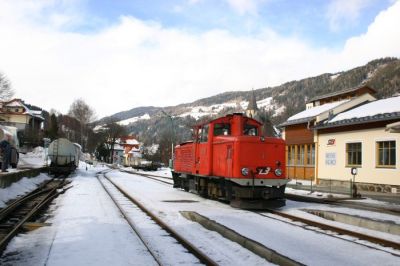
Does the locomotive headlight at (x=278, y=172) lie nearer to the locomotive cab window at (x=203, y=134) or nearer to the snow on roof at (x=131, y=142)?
the locomotive cab window at (x=203, y=134)

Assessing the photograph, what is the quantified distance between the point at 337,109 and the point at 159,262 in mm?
23131

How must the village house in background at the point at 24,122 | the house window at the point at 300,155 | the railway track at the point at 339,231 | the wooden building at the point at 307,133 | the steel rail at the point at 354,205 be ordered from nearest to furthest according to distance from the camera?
the railway track at the point at 339,231 → the steel rail at the point at 354,205 → the wooden building at the point at 307,133 → the house window at the point at 300,155 → the village house in background at the point at 24,122

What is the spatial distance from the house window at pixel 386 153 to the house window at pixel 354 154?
1.46 metres

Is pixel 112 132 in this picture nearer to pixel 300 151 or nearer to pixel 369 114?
pixel 300 151

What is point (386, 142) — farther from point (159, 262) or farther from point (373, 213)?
point (159, 262)

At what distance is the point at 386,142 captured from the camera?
71.4 feet

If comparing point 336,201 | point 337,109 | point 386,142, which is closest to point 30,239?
point 336,201

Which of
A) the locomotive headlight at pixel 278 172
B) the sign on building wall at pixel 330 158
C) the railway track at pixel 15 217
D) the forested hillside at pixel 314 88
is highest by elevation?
the forested hillside at pixel 314 88

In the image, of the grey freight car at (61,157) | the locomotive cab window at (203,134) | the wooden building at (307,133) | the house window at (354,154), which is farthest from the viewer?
the grey freight car at (61,157)

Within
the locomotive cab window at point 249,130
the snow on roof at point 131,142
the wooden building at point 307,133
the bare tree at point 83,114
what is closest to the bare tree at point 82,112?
the bare tree at point 83,114

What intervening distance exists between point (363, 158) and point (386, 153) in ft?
4.90

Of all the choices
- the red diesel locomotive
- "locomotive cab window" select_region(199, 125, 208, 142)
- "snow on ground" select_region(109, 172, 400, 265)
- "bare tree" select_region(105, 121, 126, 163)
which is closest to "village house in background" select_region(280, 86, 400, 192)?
the red diesel locomotive

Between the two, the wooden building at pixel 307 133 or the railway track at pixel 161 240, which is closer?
the railway track at pixel 161 240

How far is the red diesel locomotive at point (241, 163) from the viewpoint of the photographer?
13922mm
